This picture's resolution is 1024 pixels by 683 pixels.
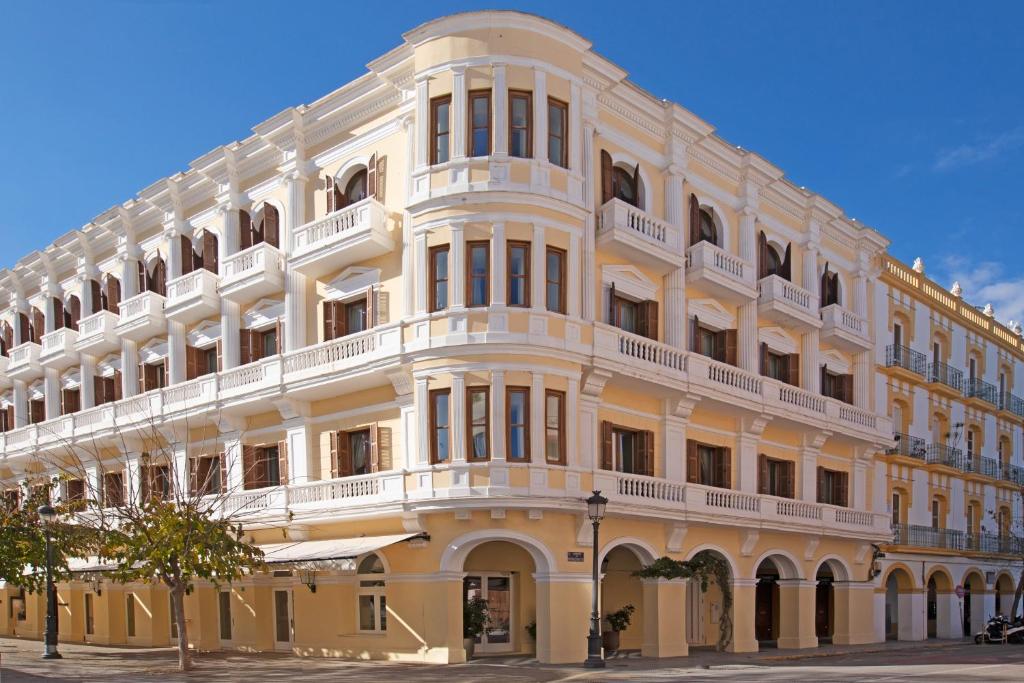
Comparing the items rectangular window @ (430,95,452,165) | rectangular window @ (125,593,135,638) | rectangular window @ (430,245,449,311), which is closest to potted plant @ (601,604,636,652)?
rectangular window @ (430,245,449,311)

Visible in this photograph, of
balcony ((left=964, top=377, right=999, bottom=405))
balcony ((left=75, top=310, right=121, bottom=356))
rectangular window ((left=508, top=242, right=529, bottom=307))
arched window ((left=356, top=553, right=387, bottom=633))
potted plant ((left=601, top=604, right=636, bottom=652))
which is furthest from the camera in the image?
balcony ((left=964, top=377, right=999, bottom=405))

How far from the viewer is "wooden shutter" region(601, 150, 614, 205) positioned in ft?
91.7

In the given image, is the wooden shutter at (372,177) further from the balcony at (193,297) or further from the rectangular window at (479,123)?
the balcony at (193,297)

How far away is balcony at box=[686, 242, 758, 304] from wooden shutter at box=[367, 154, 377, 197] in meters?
9.14

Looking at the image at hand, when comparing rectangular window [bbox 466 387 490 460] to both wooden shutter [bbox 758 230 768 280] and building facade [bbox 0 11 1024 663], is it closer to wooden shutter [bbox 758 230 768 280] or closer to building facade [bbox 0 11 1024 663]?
building facade [bbox 0 11 1024 663]

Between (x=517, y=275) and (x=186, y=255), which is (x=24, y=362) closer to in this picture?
(x=186, y=255)

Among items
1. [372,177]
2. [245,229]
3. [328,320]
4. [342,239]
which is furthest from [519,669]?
[245,229]

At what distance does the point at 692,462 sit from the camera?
30.1m

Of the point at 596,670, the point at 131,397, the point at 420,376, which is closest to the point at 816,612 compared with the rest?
the point at 596,670

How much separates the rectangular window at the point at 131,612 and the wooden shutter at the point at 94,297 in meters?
10.3

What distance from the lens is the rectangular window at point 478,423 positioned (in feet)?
80.8

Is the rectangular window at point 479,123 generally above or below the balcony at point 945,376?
above

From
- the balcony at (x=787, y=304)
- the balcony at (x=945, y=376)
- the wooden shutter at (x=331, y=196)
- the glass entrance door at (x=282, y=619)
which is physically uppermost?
the wooden shutter at (x=331, y=196)

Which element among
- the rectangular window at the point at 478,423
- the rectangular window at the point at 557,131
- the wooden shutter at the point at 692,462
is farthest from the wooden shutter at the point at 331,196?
the wooden shutter at the point at 692,462
